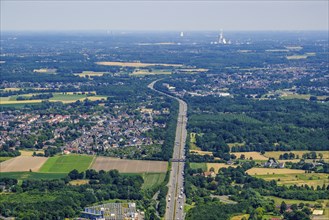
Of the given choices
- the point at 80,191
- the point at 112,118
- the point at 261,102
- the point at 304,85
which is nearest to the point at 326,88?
the point at 304,85

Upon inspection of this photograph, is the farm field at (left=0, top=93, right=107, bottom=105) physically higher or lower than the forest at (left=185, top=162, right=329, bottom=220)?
lower

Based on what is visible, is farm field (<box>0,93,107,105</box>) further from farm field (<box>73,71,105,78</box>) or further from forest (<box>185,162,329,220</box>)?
forest (<box>185,162,329,220</box>)

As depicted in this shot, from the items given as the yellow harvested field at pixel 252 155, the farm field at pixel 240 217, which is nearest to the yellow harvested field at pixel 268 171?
the yellow harvested field at pixel 252 155

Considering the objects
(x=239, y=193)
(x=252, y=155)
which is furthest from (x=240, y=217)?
(x=252, y=155)

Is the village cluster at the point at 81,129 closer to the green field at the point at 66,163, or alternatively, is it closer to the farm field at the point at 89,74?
the green field at the point at 66,163

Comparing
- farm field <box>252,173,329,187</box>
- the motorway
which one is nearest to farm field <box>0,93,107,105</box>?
the motorway

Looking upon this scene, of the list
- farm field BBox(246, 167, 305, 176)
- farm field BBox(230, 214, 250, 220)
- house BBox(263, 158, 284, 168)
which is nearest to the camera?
farm field BBox(230, 214, 250, 220)
